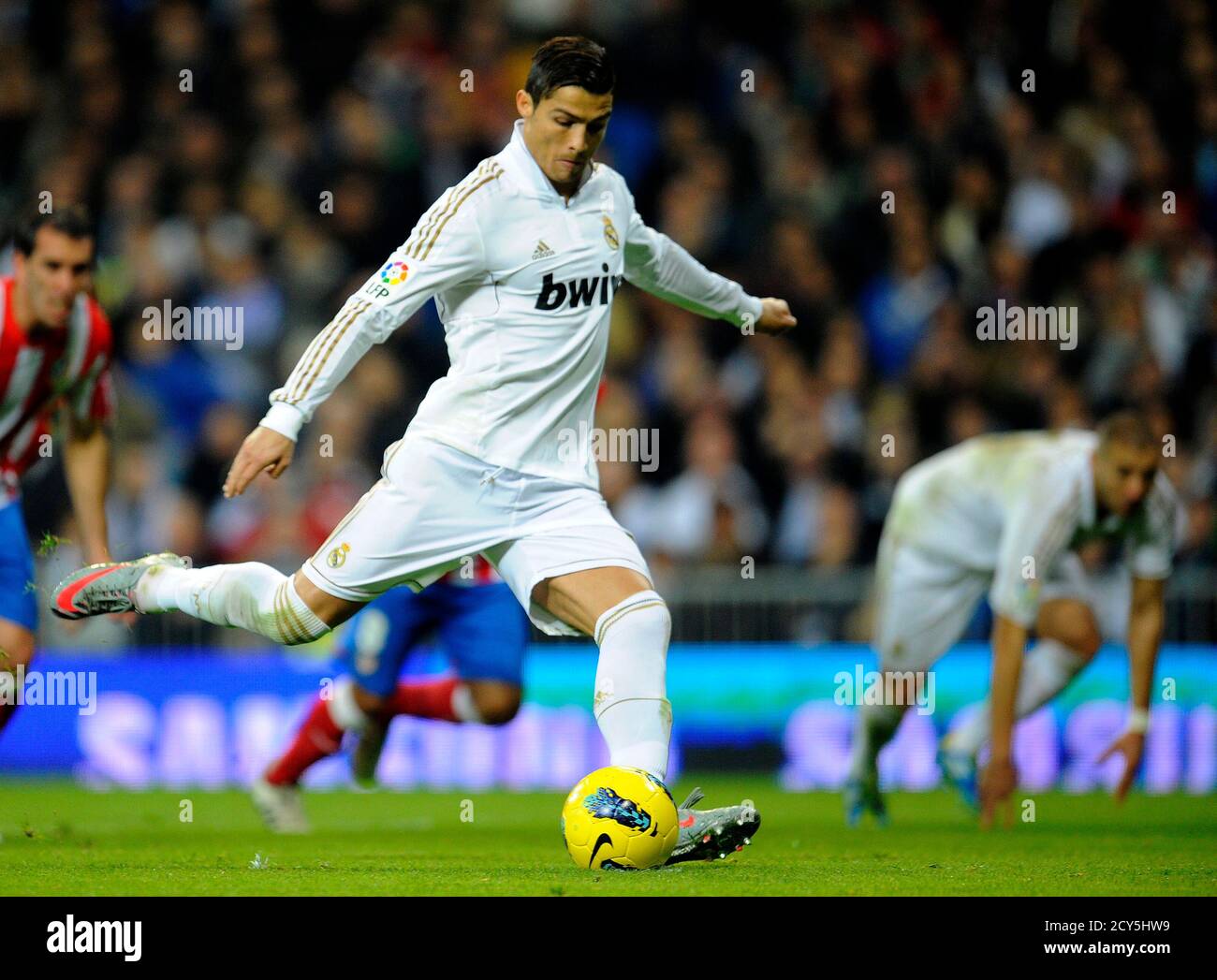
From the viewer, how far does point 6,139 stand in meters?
13.8

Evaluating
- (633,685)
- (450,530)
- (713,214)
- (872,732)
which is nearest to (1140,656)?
(872,732)

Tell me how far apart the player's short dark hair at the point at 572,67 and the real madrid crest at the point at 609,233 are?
434 millimetres

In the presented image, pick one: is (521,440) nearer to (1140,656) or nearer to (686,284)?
(686,284)

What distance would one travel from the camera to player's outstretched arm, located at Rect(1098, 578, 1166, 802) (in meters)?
8.62

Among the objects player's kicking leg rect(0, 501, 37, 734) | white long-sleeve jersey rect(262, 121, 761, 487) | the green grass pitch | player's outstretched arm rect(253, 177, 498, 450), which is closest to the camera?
the green grass pitch

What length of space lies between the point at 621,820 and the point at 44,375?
317 cm

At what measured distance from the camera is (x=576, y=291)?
6.14 m

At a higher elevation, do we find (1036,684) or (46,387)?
(46,387)

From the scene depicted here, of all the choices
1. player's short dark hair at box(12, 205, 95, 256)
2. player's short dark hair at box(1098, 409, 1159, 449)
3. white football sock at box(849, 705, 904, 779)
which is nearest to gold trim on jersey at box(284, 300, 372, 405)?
player's short dark hair at box(12, 205, 95, 256)

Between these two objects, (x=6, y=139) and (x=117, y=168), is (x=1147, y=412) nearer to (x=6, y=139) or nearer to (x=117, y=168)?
(x=117, y=168)

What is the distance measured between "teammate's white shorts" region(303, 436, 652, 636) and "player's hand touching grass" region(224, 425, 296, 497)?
0.50 metres

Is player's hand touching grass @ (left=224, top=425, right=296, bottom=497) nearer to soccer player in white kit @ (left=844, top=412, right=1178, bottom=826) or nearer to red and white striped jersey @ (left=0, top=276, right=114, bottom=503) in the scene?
red and white striped jersey @ (left=0, top=276, right=114, bottom=503)

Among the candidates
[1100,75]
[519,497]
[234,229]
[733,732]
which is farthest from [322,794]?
[1100,75]

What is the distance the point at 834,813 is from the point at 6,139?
804 centimetres
